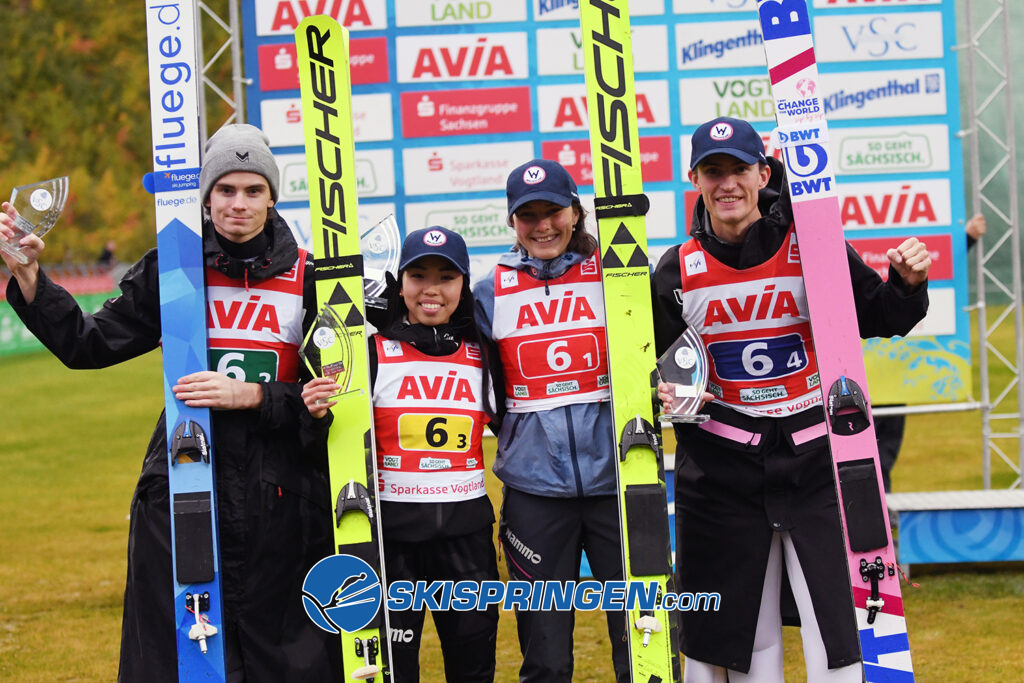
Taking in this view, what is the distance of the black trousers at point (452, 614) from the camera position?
3148 mm

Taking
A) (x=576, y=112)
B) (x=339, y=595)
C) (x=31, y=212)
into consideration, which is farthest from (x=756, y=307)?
(x=576, y=112)

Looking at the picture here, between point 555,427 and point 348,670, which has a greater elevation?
point 555,427

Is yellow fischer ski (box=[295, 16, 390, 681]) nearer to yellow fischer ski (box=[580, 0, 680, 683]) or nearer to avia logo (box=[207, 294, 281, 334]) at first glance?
avia logo (box=[207, 294, 281, 334])

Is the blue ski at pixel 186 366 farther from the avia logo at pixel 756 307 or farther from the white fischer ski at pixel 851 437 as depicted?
the white fischer ski at pixel 851 437

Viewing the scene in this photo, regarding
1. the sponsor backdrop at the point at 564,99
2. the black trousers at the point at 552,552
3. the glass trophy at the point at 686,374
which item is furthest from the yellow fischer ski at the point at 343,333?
the sponsor backdrop at the point at 564,99

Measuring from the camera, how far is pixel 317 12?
19.4 ft

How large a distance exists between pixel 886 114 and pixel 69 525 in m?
7.16

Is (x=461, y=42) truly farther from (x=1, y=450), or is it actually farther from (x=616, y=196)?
(x=1, y=450)

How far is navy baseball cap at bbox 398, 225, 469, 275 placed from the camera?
3.18 m

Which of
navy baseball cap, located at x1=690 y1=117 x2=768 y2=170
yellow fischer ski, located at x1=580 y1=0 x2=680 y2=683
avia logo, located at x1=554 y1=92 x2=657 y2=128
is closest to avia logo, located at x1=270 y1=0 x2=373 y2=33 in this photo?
avia logo, located at x1=554 y1=92 x2=657 y2=128

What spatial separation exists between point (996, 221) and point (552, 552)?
20704 millimetres

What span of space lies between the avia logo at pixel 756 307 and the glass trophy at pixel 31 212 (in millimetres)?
1789

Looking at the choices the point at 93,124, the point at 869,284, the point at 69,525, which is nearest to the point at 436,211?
the point at 869,284

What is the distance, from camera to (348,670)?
9.80ft
